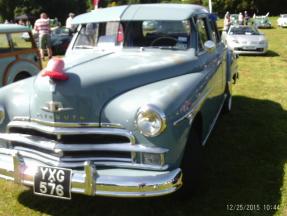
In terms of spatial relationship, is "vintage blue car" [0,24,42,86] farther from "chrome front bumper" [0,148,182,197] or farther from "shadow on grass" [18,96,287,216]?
"chrome front bumper" [0,148,182,197]

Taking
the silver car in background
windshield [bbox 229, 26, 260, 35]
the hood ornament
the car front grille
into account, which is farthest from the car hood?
windshield [bbox 229, 26, 260, 35]

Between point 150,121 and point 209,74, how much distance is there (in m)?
1.59

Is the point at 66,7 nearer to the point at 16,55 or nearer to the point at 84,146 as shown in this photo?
the point at 16,55

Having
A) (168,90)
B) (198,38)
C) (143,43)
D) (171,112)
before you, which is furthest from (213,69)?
(171,112)

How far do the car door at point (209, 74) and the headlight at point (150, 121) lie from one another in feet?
3.06

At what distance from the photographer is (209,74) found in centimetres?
442

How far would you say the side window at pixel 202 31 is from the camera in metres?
4.53

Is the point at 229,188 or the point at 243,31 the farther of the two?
the point at 243,31

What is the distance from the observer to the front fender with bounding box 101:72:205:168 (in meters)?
3.09

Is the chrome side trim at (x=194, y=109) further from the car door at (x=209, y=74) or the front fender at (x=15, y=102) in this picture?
the front fender at (x=15, y=102)

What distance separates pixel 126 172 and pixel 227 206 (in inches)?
45.5

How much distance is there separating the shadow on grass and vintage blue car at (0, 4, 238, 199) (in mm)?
326
